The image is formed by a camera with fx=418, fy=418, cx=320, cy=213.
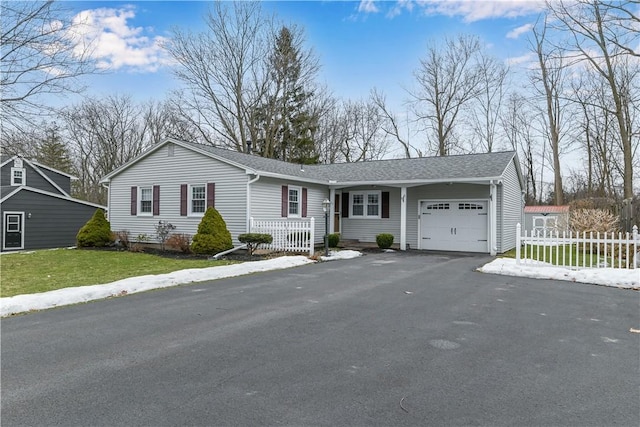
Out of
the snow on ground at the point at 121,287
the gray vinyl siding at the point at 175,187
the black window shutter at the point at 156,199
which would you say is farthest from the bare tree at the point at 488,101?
the snow on ground at the point at 121,287

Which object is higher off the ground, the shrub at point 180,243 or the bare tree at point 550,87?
the bare tree at point 550,87

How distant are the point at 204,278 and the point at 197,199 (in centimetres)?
719

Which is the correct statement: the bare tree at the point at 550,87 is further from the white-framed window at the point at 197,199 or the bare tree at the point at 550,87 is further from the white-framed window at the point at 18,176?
the white-framed window at the point at 18,176

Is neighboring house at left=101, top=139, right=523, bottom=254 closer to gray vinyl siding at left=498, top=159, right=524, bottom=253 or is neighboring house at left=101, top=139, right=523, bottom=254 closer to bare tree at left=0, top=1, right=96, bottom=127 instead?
gray vinyl siding at left=498, top=159, right=524, bottom=253

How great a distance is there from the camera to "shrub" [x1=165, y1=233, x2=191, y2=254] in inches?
573

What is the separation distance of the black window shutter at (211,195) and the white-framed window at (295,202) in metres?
2.85

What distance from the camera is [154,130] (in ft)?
112

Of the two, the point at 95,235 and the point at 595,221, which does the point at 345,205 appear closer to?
the point at 595,221

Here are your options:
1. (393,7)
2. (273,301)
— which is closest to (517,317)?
(273,301)

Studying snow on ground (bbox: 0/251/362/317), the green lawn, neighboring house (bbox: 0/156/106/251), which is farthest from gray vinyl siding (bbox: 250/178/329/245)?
neighboring house (bbox: 0/156/106/251)

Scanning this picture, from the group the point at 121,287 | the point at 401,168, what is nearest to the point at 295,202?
the point at 401,168

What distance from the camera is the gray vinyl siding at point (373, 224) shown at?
17.2 meters

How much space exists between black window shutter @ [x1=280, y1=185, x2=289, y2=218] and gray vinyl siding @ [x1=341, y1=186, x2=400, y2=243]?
328 cm

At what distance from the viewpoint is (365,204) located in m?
17.8
